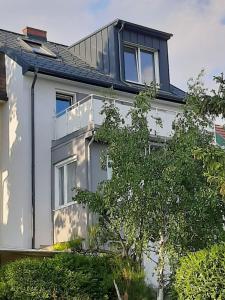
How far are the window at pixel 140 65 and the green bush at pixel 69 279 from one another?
10644mm

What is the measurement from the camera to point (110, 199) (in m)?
13.3

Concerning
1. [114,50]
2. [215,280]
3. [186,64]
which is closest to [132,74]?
[114,50]

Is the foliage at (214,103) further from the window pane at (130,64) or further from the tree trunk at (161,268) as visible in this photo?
the window pane at (130,64)

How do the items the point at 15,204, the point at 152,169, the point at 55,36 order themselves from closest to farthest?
the point at 152,169 < the point at 15,204 < the point at 55,36

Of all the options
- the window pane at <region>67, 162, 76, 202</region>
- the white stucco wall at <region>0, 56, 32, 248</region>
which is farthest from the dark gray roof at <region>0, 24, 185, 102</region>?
the window pane at <region>67, 162, 76, 202</region>

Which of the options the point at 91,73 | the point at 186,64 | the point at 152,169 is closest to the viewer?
the point at 152,169

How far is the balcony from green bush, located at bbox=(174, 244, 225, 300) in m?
7.07

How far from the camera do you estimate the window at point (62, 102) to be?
849 inches

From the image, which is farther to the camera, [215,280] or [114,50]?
[114,50]

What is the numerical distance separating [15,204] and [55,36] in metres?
10.7

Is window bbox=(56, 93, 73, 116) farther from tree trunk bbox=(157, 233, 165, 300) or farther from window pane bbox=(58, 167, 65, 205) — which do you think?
tree trunk bbox=(157, 233, 165, 300)

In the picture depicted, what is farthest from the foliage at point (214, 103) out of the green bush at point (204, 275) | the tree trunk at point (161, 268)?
the green bush at point (204, 275)

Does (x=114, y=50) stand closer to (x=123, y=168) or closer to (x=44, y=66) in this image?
(x=44, y=66)

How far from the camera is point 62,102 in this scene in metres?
21.8
